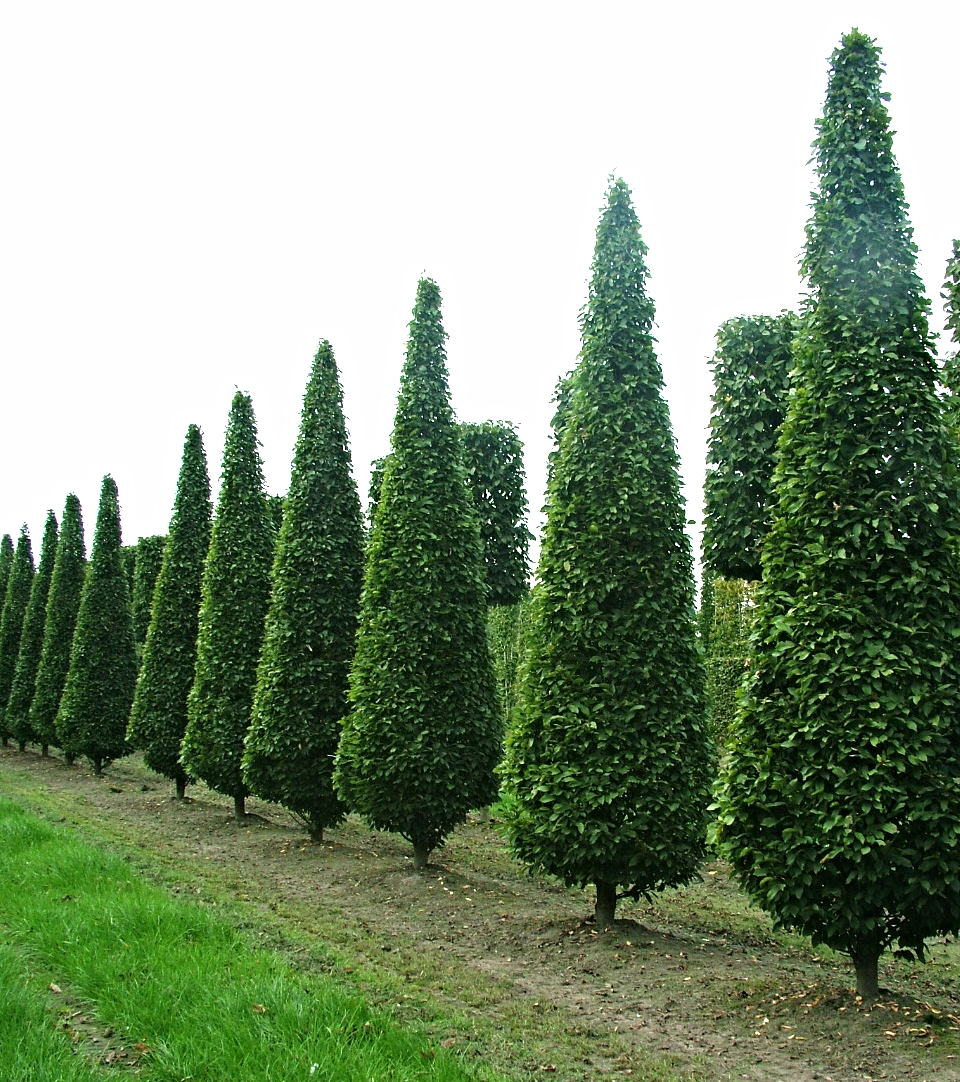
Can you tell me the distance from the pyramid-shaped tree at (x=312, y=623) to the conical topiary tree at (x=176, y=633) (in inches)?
214

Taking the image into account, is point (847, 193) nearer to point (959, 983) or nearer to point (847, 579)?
point (847, 579)

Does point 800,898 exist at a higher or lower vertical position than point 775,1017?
higher

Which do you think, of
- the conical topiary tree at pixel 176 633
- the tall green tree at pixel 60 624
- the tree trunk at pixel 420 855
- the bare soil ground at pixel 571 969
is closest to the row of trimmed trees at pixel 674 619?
the tree trunk at pixel 420 855

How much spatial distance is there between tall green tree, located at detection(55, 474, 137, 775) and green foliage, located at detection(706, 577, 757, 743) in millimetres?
17812

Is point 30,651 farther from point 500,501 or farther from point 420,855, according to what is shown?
point 420,855

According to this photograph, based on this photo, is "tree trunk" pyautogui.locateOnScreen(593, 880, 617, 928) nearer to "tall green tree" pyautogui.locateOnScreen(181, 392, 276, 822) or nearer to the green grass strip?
the green grass strip

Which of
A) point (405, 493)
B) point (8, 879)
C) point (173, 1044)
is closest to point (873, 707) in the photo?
point (173, 1044)

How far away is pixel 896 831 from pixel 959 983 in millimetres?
3261

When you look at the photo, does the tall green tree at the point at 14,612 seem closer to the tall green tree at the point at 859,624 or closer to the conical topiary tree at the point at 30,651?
the conical topiary tree at the point at 30,651

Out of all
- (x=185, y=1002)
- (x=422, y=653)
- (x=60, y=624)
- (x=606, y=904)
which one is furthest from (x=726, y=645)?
(x=185, y=1002)

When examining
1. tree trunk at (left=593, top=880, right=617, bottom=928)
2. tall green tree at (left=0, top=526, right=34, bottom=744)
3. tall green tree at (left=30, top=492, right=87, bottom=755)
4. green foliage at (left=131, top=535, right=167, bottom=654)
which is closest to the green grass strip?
tree trunk at (left=593, top=880, right=617, bottom=928)

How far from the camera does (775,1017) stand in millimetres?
6449

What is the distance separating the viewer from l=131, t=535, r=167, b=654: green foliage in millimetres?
30828

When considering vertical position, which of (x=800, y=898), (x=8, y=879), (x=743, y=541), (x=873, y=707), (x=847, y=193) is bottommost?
(x=8, y=879)
